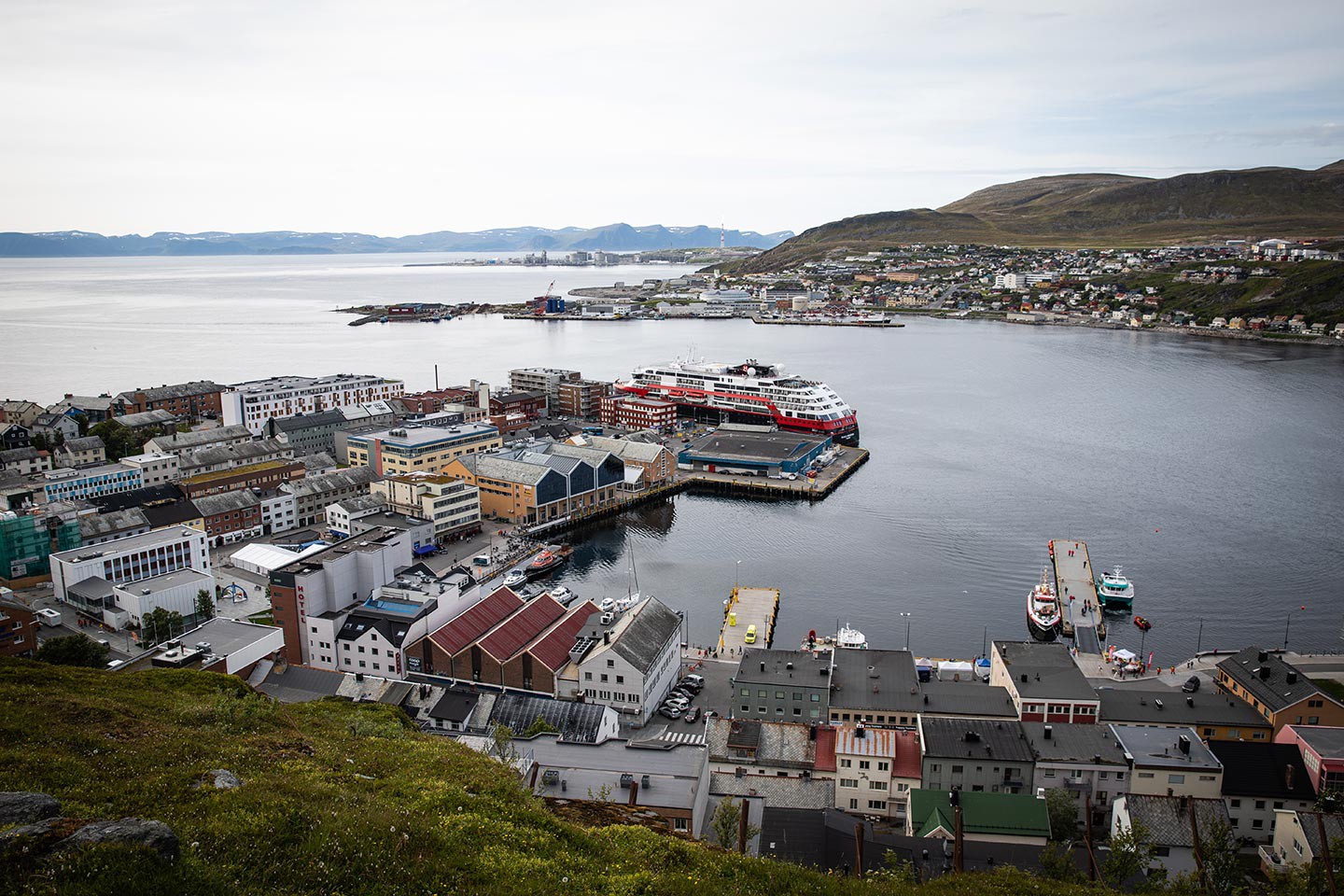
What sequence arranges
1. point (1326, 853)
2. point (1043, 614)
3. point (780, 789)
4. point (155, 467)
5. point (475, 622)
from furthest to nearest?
point (155, 467), point (1043, 614), point (475, 622), point (780, 789), point (1326, 853)

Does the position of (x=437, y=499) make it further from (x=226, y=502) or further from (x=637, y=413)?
(x=637, y=413)

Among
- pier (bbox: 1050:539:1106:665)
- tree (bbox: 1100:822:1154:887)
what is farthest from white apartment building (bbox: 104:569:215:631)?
pier (bbox: 1050:539:1106:665)

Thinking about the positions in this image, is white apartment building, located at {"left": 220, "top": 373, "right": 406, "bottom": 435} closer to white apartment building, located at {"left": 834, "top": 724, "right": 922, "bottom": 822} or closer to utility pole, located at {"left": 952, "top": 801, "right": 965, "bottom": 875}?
white apartment building, located at {"left": 834, "top": 724, "right": 922, "bottom": 822}

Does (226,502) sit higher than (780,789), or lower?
higher

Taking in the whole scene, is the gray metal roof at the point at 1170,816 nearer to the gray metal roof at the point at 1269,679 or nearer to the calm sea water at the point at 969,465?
the gray metal roof at the point at 1269,679

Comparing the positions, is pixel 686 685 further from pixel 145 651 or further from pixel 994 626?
pixel 145 651

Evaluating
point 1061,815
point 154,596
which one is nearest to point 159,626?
point 154,596

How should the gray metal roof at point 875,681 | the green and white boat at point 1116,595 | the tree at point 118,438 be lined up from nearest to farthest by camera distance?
1. the gray metal roof at point 875,681
2. the green and white boat at point 1116,595
3. the tree at point 118,438

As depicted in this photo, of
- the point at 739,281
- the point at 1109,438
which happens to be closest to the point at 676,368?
the point at 1109,438

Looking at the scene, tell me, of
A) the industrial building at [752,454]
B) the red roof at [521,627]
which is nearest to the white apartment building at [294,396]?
the industrial building at [752,454]
